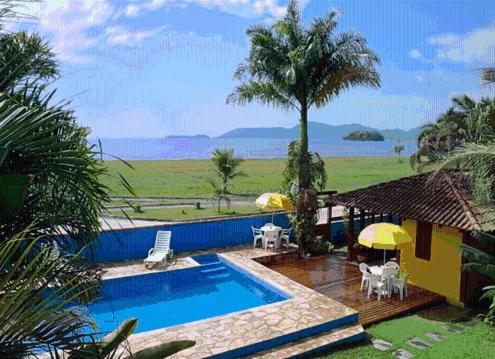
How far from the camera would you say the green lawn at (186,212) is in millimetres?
24219

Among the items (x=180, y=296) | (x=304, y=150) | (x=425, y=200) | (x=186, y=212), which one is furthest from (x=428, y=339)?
(x=186, y=212)

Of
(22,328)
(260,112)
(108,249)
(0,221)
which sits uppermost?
(260,112)

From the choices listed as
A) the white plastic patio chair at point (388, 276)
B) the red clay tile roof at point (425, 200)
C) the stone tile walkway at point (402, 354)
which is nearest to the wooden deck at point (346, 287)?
the white plastic patio chair at point (388, 276)

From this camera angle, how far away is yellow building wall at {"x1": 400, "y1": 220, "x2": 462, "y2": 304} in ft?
40.6

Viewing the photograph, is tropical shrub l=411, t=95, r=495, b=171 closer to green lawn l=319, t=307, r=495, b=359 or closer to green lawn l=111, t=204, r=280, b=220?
green lawn l=111, t=204, r=280, b=220

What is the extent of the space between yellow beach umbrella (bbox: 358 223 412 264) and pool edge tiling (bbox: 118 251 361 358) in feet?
6.79

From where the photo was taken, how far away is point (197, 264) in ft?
50.5

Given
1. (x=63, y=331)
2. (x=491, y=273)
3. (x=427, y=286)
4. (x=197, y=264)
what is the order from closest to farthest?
(x=63, y=331)
(x=491, y=273)
(x=427, y=286)
(x=197, y=264)

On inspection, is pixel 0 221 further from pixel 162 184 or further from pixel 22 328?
pixel 162 184

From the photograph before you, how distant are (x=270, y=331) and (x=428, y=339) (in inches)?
153

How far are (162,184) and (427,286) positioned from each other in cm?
3466

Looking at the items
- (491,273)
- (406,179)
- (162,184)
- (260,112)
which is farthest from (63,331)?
(162,184)

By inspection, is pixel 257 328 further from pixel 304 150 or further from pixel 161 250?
pixel 304 150

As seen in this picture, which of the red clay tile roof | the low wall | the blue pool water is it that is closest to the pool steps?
the blue pool water
